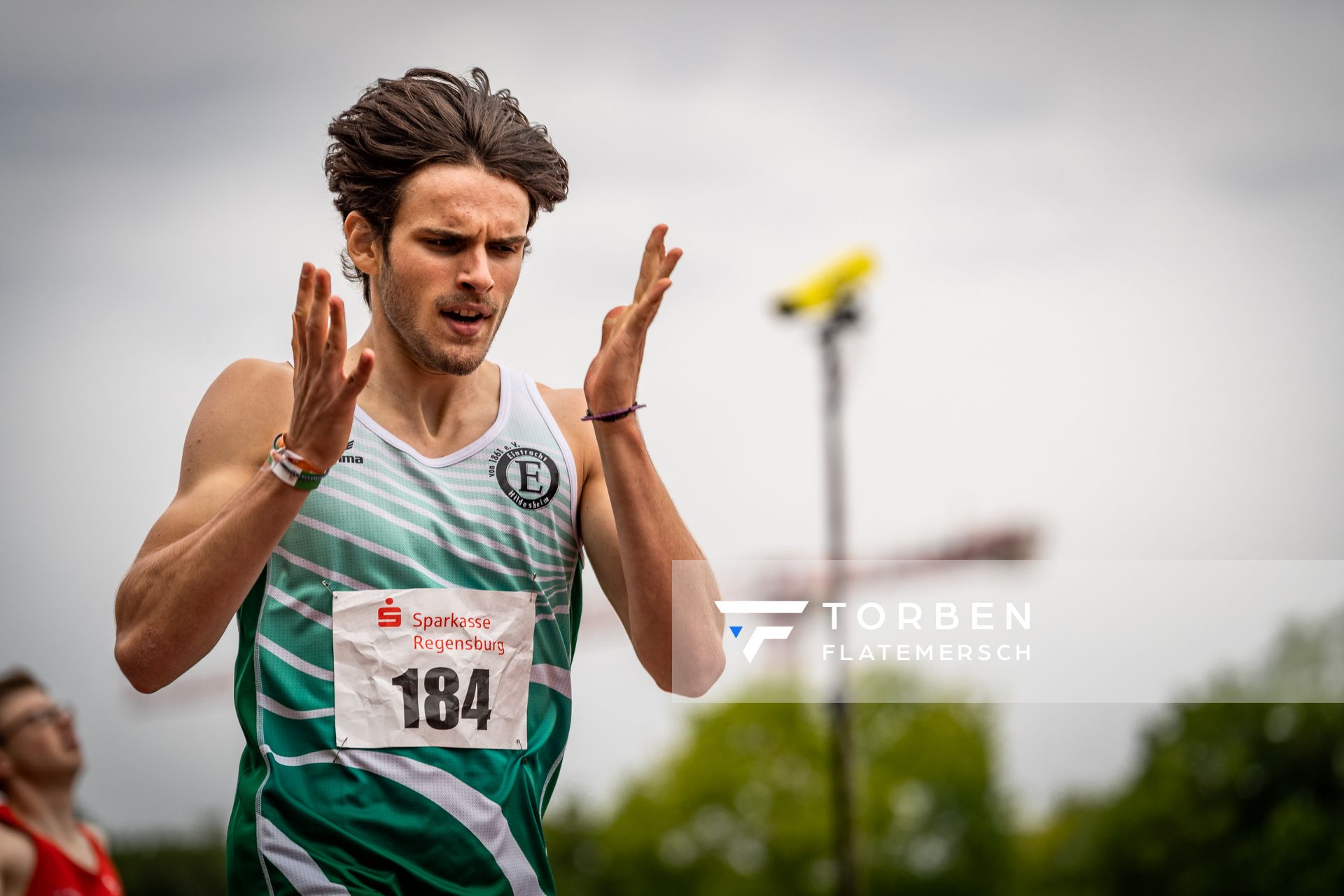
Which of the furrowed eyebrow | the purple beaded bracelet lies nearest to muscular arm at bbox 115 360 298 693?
the furrowed eyebrow

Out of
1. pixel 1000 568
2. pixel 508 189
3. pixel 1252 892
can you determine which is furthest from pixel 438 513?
pixel 1000 568

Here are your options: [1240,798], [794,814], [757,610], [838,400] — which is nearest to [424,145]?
[757,610]

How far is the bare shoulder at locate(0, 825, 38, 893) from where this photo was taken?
17.8 ft

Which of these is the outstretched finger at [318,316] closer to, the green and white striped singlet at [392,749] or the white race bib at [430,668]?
the green and white striped singlet at [392,749]

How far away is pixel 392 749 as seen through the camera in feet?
9.52

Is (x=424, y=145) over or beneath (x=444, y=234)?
over

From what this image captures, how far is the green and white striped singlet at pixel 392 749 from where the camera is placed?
284 centimetres

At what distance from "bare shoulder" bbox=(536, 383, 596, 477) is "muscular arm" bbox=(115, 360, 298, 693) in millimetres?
652

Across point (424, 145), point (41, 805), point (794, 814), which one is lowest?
point (794, 814)

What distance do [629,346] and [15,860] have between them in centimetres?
401

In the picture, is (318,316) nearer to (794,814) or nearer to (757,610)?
(757,610)

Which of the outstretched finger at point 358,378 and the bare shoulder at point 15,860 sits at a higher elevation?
the outstretched finger at point 358,378

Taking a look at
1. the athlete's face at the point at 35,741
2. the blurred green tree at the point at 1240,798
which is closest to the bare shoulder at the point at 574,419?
the athlete's face at the point at 35,741

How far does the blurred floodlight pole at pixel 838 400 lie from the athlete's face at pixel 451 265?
15.7 metres
